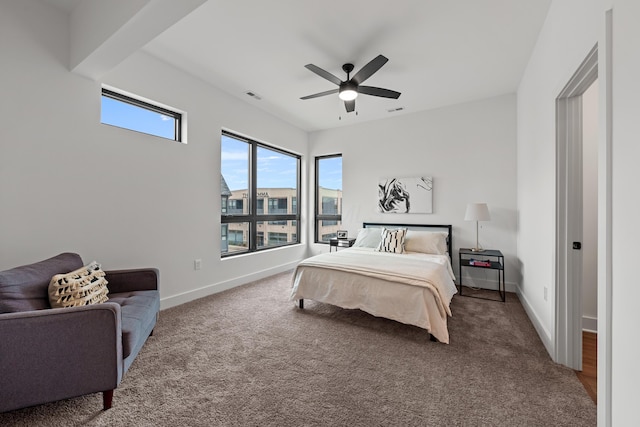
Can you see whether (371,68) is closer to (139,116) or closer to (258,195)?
(139,116)

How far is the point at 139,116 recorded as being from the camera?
3016 millimetres

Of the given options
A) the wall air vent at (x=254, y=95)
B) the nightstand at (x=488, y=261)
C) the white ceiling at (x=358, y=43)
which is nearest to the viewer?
the white ceiling at (x=358, y=43)

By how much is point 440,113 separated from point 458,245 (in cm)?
217

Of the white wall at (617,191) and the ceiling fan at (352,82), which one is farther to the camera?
the ceiling fan at (352,82)

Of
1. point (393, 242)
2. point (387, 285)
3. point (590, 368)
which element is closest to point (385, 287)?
point (387, 285)

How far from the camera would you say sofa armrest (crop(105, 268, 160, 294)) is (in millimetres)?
2354

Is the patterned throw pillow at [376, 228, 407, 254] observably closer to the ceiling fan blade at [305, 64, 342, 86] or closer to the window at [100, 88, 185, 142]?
Answer: the ceiling fan blade at [305, 64, 342, 86]

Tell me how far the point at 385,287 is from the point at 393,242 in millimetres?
1414

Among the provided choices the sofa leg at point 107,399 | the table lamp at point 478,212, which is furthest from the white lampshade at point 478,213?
the sofa leg at point 107,399

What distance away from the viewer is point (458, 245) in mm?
4238

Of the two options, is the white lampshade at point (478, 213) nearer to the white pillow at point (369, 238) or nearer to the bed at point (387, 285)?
the bed at point (387, 285)

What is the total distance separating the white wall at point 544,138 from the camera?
1735mm

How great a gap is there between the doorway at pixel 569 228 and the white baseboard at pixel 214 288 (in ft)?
12.1

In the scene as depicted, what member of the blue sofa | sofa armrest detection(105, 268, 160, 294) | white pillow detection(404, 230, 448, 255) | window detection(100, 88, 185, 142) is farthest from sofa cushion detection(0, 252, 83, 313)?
white pillow detection(404, 230, 448, 255)
